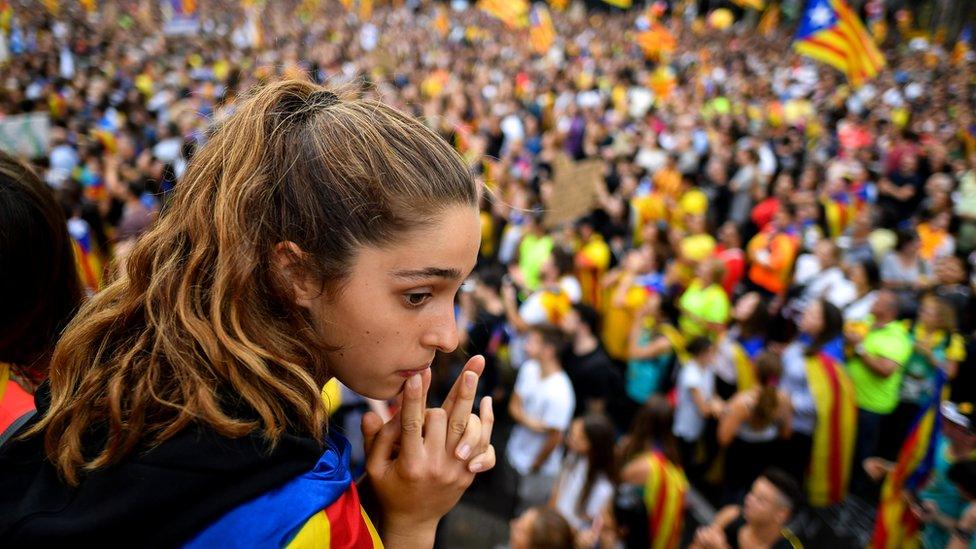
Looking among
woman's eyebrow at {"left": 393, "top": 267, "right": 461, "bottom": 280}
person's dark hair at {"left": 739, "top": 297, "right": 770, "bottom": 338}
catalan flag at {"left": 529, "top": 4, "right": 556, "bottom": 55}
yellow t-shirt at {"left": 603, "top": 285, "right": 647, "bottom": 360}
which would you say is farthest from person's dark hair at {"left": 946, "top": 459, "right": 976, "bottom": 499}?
catalan flag at {"left": 529, "top": 4, "right": 556, "bottom": 55}

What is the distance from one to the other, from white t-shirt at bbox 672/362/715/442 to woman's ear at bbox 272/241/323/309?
3.55 meters

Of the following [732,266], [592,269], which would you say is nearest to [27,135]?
[592,269]

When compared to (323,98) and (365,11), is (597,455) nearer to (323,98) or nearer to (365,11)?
(323,98)

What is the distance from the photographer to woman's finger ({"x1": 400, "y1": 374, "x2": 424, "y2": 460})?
1.07 metres

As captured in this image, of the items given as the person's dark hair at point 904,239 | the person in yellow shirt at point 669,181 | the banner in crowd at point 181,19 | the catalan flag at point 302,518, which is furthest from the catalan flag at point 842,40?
the banner in crowd at point 181,19

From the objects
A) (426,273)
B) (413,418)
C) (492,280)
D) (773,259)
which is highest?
(426,273)

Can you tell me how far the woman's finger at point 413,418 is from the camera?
1070mm

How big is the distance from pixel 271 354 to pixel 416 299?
237mm

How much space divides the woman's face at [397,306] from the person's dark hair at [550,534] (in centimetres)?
171

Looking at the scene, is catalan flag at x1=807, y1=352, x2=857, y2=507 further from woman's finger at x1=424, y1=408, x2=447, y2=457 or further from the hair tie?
the hair tie

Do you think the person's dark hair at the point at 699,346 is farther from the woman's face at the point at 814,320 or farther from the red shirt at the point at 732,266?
the red shirt at the point at 732,266

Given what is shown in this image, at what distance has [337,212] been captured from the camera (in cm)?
98

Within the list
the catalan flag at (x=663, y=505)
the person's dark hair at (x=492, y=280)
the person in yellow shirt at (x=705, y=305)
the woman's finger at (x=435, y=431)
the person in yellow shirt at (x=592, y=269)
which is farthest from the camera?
the person in yellow shirt at (x=592, y=269)

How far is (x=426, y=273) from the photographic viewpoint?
984mm
